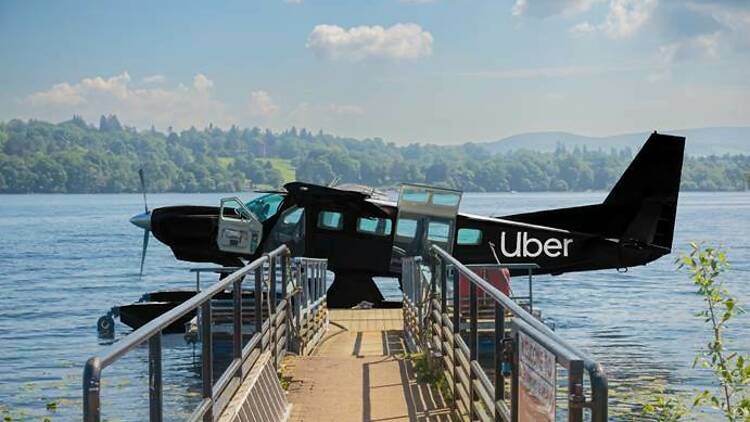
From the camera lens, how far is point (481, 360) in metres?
6.84

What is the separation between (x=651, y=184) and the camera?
28312mm

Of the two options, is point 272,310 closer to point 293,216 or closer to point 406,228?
point 293,216

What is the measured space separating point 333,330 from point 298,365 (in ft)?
21.7

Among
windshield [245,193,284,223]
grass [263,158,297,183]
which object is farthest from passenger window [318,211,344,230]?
grass [263,158,297,183]

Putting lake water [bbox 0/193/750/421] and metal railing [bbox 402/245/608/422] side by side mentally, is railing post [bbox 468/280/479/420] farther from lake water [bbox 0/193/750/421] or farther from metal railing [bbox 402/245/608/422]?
lake water [bbox 0/193/750/421]

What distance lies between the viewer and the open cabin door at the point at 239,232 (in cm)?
2345

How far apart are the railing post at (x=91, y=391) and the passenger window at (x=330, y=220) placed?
20.3 meters

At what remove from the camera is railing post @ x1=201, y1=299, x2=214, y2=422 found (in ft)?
18.4

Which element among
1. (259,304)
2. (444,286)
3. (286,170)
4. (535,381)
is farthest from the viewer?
(286,170)

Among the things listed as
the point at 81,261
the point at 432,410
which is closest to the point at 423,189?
the point at 432,410

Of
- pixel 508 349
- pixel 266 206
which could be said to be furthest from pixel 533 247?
pixel 508 349

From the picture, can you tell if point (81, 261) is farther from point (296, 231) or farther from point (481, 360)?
point (481, 360)

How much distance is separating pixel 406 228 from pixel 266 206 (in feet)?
9.52

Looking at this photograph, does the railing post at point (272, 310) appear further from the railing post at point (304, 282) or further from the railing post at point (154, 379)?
the railing post at point (154, 379)
